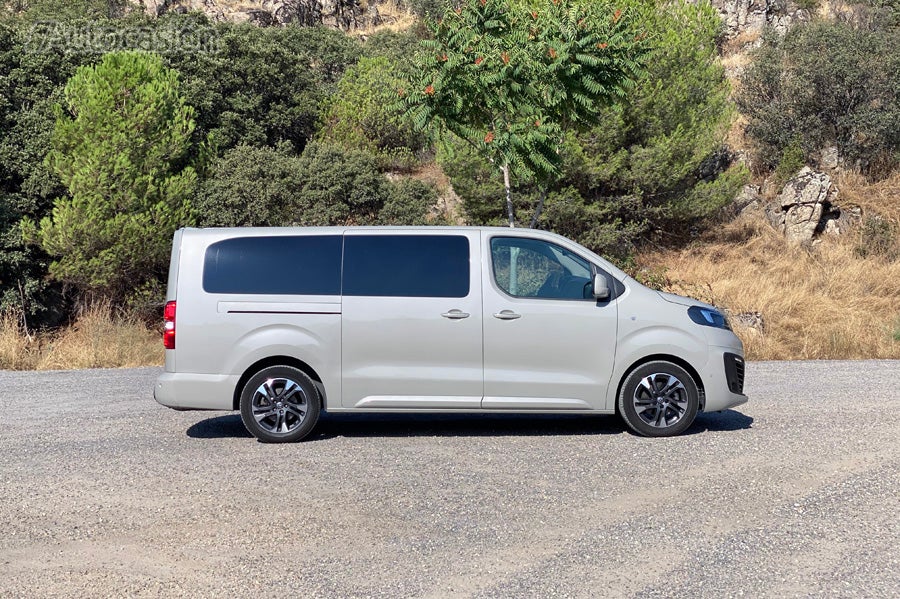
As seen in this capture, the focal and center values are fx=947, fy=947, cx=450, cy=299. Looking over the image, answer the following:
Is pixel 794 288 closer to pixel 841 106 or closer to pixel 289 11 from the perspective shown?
pixel 841 106

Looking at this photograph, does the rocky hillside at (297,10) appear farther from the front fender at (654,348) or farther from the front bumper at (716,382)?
the front bumper at (716,382)

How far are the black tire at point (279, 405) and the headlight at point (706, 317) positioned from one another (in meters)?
3.46

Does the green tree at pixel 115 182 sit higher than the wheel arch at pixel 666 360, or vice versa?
the green tree at pixel 115 182

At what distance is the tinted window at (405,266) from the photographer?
8.42 meters

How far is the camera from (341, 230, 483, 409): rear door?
831 centimetres

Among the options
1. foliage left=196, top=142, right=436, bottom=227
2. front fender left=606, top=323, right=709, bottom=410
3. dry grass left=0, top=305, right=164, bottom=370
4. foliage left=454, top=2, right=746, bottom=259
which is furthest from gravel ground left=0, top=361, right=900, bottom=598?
foliage left=196, top=142, right=436, bottom=227

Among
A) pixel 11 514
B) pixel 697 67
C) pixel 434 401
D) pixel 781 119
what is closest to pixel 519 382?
pixel 434 401

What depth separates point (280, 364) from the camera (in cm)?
845

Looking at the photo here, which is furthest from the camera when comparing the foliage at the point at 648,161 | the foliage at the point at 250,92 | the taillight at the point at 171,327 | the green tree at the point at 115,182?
the foliage at the point at 250,92

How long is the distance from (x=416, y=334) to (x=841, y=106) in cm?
2441

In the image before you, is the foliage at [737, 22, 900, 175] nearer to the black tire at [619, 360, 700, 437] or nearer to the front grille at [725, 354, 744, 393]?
the front grille at [725, 354, 744, 393]

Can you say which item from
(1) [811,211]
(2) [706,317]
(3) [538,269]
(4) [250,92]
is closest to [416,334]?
(3) [538,269]

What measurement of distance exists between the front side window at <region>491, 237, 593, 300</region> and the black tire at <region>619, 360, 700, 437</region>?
868mm

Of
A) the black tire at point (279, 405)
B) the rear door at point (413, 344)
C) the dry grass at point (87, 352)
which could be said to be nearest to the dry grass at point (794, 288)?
the rear door at point (413, 344)
